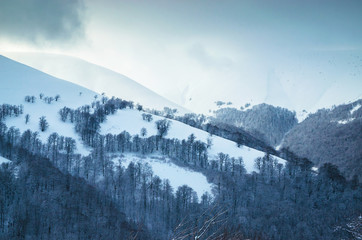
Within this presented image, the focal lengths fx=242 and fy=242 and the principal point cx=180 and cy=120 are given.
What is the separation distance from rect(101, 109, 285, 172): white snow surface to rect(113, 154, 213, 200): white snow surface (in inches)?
832

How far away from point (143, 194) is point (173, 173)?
18.3m

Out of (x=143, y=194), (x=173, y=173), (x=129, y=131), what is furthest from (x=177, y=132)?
(x=143, y=194)

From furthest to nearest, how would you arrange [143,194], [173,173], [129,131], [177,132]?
1. [177,132]
2. [129,131]
3. [173,173]
4. [143,194]

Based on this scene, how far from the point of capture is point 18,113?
429 feet

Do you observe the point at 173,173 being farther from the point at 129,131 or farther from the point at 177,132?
the point at 177,132

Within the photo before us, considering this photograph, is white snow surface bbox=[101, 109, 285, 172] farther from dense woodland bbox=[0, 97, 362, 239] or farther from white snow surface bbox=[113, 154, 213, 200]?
white snow surface bbox=[113, 154, 213, 200]

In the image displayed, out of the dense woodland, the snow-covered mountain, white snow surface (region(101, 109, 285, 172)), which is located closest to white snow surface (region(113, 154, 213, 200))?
the snow-covered mountain

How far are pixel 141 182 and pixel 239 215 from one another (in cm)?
3651

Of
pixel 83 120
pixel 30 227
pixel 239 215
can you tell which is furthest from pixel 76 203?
pixel 83 120

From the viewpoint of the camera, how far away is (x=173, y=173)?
9888 cm

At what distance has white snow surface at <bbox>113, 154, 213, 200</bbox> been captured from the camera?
92287 mm

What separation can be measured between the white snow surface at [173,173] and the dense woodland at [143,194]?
135 inches

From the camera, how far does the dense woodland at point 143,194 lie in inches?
2346

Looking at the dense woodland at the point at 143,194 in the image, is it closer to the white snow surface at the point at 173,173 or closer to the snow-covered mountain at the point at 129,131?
the white snow surface at the point at 173,173
